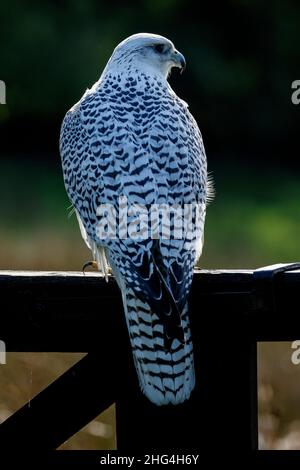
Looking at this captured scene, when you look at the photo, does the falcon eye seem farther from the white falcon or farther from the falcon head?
the white falcon

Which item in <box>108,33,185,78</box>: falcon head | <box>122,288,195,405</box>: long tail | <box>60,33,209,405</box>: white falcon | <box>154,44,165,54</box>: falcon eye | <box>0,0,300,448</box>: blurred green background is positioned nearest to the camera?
<box>122,288,195,405</box>: long tail

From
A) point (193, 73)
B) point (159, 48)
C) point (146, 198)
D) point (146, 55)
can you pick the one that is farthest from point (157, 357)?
point (193, 73)

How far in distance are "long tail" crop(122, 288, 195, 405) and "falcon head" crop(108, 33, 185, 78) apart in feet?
5.15

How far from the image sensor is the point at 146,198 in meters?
4.04

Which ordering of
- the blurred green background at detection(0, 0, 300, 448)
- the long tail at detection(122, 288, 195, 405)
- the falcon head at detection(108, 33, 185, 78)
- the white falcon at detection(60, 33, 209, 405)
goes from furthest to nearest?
the blurred green background at detection(0, 0, 300, 448)
the falcon head at detection(108, 33, 185, 78)
the white falcon at detection(60, 33, 209, 405)
the long tail at detection(122, 288, 195, 405)

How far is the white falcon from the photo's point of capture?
11.9 feet

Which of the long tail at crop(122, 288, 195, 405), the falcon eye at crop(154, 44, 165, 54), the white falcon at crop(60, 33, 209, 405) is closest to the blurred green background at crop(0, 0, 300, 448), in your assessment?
the falcon eye at crop(154, 44, 165, 54)

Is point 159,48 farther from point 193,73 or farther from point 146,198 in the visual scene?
point 193,73

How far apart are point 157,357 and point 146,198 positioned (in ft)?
1.91

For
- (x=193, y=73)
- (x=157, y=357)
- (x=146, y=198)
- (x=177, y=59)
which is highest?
(x=177, y=59)

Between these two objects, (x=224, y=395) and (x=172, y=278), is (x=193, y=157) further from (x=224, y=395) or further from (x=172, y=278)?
(x=224, y=395)

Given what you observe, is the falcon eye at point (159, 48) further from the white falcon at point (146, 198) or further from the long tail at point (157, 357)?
the long tail at point (157, 357)

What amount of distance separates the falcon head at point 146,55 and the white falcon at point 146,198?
4.0 inches

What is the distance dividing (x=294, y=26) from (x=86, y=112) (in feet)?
74.4
